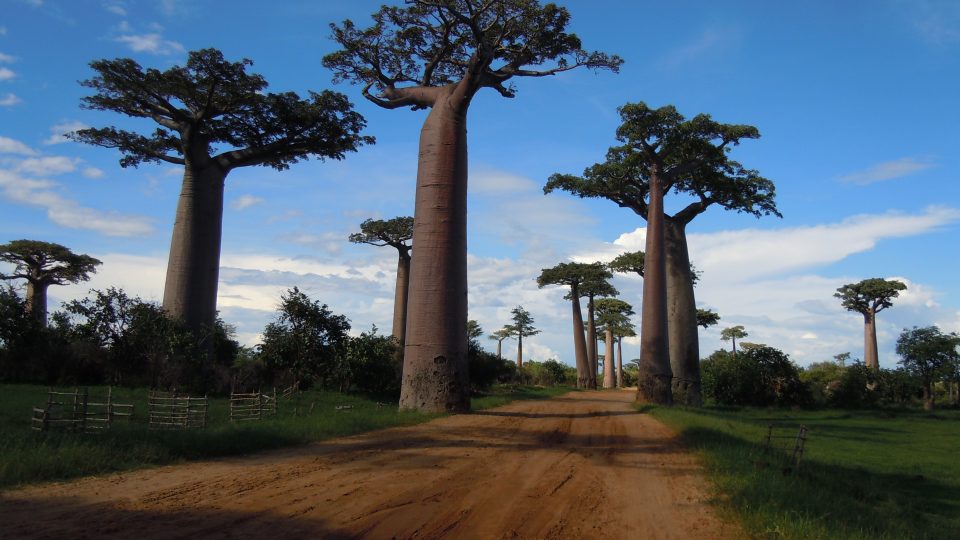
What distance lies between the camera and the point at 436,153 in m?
16.1

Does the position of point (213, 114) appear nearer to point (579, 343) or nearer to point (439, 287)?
point (439, 287)

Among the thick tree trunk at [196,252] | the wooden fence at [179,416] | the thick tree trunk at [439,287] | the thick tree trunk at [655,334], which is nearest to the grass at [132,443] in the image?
the wooden fence at [179,416]

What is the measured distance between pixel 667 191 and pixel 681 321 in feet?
17.3

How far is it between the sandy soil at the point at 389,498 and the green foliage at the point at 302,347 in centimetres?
1450

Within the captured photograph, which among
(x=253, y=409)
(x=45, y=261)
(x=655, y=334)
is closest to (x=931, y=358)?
(x=655, y=334)

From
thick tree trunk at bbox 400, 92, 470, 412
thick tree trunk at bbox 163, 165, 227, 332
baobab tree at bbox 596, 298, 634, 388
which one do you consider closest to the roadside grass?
thick tree trunk at bbox 400, 92, 470, 412

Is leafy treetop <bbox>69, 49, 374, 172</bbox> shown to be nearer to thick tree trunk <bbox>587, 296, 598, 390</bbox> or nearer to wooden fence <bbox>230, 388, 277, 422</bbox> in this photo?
wooden fence <bbox>230, 388, 277, 422</bbox>

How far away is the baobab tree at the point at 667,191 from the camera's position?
69.8 ft

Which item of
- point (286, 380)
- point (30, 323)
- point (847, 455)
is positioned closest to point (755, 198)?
point (847, 455)

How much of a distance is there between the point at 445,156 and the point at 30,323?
1554 centimetres

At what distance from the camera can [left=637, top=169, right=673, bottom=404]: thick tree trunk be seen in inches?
824

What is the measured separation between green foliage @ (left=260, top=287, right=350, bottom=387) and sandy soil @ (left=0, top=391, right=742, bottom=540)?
47.6 feet

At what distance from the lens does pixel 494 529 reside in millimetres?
4898

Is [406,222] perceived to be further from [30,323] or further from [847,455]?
[847,455]
